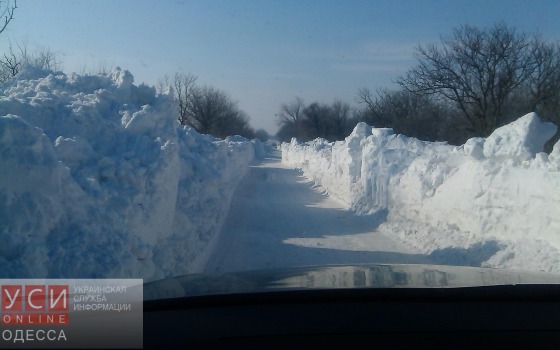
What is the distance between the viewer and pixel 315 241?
11.7 m

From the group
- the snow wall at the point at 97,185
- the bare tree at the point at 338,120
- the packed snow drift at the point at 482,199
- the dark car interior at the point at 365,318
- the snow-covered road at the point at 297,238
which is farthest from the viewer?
the bare tree at the point at 338,120

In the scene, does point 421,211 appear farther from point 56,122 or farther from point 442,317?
point 442,317

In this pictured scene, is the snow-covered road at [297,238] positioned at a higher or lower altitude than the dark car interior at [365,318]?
lower

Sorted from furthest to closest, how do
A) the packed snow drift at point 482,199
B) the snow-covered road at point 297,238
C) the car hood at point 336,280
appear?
the snow-covered road at point 297,238 → the packed snow drift at point 482,199 → the car hood at point 336,280

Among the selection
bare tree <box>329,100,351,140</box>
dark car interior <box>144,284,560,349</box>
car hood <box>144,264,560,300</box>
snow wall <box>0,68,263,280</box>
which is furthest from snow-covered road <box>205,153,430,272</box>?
bare tree <box>329,100,351,140</box>

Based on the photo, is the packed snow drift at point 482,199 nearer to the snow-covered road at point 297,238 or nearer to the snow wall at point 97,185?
the snow-covered road at point 297,238

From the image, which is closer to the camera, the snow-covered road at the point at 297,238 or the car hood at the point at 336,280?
the car hood at the point at 336,280

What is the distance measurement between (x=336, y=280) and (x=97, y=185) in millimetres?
Result: 4665

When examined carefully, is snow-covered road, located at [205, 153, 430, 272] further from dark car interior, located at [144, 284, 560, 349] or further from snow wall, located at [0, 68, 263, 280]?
dark car interior, located at [144, 284, 560, 349]

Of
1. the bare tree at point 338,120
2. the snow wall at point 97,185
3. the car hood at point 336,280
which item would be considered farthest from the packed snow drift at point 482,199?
the bare tree at point 338,120

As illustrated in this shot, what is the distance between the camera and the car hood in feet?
12.8

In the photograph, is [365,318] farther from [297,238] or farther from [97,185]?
[297,238]

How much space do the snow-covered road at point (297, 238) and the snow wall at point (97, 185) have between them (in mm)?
651

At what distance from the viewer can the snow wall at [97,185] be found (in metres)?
5.93
